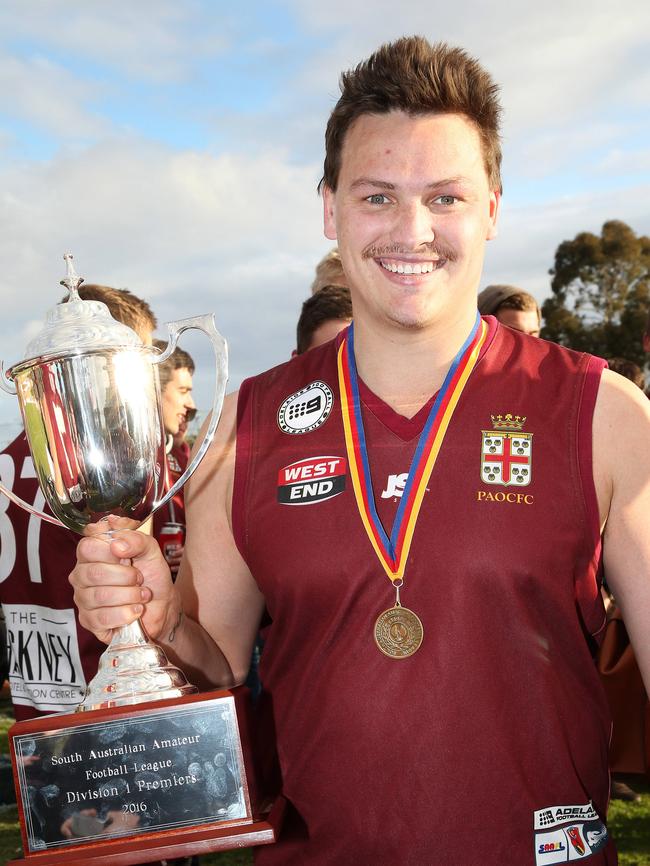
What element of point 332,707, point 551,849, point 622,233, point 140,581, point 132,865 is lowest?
point 551,849

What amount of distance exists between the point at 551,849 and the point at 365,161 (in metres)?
1.42

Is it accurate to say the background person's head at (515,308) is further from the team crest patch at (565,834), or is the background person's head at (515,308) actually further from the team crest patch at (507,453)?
the team crest patch at (565,834)

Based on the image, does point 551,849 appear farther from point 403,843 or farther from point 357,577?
point 357,577

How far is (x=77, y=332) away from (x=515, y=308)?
341 centimetres

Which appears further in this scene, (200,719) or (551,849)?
(551,849)

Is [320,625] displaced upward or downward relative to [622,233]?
downward

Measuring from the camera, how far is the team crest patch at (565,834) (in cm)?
170

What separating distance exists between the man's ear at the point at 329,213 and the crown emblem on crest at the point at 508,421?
0.57m

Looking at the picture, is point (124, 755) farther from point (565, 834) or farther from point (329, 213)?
point (329, 213)

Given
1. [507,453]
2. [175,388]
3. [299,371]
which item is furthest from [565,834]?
[175,388]

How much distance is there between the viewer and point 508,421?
6.02 feet

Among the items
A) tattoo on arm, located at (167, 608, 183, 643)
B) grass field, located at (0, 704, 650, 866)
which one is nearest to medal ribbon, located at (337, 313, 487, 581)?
tattoo on arm, located at (167, 608, 183, 643)

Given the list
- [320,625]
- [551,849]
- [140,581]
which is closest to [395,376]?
[320,625]

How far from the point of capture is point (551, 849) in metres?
1.70
